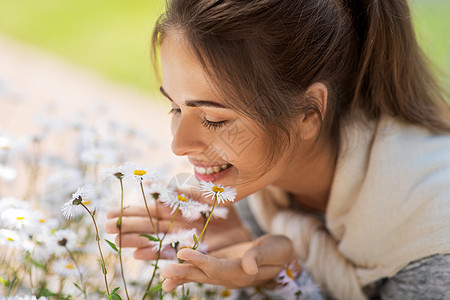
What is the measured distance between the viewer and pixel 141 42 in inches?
109

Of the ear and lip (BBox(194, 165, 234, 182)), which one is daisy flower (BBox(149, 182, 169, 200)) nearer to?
lip (BBox(194, 165, 234, 182))

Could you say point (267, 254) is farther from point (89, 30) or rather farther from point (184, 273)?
point (89, 30)

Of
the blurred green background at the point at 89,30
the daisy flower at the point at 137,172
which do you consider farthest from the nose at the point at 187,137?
the blurred green background at the point at 89,30

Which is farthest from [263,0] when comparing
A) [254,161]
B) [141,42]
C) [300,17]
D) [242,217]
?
[141,42]

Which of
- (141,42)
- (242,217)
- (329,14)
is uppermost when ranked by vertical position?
(141,42)

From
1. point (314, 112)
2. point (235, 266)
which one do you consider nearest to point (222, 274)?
point (235, 266)

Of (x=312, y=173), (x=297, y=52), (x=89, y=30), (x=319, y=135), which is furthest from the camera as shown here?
(x=89, y=30)

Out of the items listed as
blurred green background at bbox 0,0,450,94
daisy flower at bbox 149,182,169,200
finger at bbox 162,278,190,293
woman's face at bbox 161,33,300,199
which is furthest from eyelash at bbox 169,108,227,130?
blurred green background at bbox 0,0,450,94

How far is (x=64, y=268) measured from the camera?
83 cm

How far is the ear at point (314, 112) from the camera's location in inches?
33.1

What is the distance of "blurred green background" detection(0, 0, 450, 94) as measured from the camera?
2.60m

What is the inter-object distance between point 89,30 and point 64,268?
2239mm

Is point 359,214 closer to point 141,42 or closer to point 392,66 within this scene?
point 392,66

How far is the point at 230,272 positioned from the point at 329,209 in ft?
1.20
